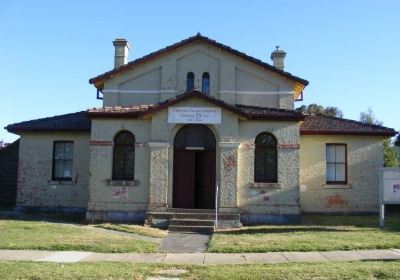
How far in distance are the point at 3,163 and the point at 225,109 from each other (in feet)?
42.3

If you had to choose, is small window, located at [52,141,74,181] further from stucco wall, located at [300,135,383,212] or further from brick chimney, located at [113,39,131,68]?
stucco wall, located at [300,135,383,212]

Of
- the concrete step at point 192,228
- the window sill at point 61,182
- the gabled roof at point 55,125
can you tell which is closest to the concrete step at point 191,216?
the concrete step at point 192,228

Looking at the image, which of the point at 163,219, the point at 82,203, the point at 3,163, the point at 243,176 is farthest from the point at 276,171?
the point at 3,163

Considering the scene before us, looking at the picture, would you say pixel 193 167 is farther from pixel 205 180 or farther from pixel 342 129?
pixel 342 129

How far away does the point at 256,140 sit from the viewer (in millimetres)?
19719

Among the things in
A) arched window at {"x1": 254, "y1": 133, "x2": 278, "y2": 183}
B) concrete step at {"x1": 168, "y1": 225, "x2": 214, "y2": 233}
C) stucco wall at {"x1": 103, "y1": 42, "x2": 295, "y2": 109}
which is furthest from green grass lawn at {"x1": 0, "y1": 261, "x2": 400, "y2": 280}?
stucco wall at {"x1": 103, "y1": 42, "x2": 295, "y2": 109}

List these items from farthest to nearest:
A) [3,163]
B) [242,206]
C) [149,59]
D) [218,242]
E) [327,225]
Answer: [3,163] → [149,59] → [242,206] → [327,225] → [218,242]

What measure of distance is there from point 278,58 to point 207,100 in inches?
216

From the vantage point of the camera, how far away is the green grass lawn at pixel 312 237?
42.5 ft

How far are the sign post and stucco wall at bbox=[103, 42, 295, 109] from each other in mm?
5779

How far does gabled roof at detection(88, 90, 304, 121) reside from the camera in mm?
19172

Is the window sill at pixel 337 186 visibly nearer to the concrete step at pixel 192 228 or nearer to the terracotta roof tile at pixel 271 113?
the terracotta roof tile at pixel 271 113

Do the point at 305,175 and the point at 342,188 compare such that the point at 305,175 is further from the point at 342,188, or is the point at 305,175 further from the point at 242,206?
the point at 242,206

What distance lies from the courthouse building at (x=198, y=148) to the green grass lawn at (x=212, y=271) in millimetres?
7810
